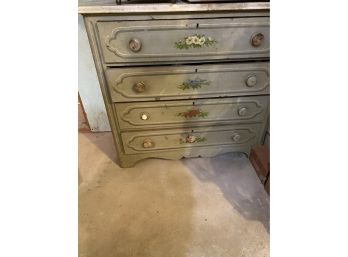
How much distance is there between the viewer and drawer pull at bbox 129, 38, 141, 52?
2.95 feet

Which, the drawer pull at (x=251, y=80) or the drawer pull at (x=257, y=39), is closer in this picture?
the drawer pull at (x=257, y=39)

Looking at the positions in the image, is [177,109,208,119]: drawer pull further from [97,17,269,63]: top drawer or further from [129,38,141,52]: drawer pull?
[129,38,141,52]: drawer pull

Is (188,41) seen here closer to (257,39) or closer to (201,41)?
(201,41)

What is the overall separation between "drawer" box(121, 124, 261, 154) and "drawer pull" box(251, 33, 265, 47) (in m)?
0.47

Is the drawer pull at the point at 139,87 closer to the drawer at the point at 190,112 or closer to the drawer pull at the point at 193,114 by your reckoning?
the drawer at the point at 190,112

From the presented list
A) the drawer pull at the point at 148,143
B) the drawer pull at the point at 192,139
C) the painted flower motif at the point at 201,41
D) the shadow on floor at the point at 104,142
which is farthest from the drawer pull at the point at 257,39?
the shadow on floor at the point at 104,142

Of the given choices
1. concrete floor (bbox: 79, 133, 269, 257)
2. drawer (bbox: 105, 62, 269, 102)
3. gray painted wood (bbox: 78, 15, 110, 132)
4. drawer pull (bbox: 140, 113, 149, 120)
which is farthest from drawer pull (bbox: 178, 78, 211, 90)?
gray painted wood (bbox: 78, 15, 110, 132)

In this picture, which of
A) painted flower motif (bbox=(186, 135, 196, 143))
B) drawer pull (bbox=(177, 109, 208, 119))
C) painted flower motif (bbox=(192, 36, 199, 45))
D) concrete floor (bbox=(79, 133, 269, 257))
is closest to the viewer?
painted flower motif (bbox=(192, 36, 199, 45))

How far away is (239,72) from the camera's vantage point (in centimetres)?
106

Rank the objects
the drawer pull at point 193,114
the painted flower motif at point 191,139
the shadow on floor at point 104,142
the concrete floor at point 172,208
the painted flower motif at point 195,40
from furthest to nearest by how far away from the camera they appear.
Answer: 1. the shadow on floor at point 104,142
2. the painted flower motif at point 191,139
3. the drawer pull at point 193,114
4. the concrete floor at point 172,208
5. the painted flower motif at point 195,40

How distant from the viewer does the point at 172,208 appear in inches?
47.7

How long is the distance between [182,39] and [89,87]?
33.2 inches

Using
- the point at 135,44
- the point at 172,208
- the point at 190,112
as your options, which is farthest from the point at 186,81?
the point at 172,208

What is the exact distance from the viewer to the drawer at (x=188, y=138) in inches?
49.2
